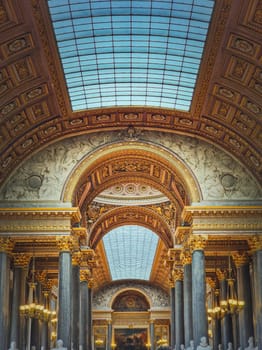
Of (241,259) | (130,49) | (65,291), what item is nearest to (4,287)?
(65,291)

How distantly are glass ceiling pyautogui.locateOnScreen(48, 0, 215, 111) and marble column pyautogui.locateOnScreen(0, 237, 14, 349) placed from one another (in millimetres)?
7386

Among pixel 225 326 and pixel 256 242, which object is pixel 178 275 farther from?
pixel 256 242

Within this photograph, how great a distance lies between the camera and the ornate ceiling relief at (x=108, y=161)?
2950 cm

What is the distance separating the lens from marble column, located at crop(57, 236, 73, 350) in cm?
2698

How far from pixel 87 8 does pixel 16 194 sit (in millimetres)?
10501

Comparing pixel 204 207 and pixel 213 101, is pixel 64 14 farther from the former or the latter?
pixel 204 207

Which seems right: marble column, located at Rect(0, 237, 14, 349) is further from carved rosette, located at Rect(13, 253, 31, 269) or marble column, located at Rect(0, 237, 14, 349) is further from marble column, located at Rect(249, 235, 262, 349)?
marble column, located at Rect(249, 235, 262, 349)

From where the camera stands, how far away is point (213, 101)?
91.3ft

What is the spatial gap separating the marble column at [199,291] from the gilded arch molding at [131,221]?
11707 millimetres

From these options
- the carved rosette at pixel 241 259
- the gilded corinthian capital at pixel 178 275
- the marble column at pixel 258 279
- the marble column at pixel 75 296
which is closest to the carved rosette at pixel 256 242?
the marble column at pixel 258 279

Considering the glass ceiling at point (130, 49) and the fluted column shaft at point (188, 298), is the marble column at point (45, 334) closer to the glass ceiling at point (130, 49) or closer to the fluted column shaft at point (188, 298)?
the fluted column shaft at point (188, 298)

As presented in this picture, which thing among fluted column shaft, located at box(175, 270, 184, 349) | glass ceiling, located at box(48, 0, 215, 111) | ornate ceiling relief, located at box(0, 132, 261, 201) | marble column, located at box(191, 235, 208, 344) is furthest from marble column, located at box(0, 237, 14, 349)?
fluted column shaft, located at box(175, 270, 184, 349)

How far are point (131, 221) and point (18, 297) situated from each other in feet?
43.2

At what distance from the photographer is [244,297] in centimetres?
3025
